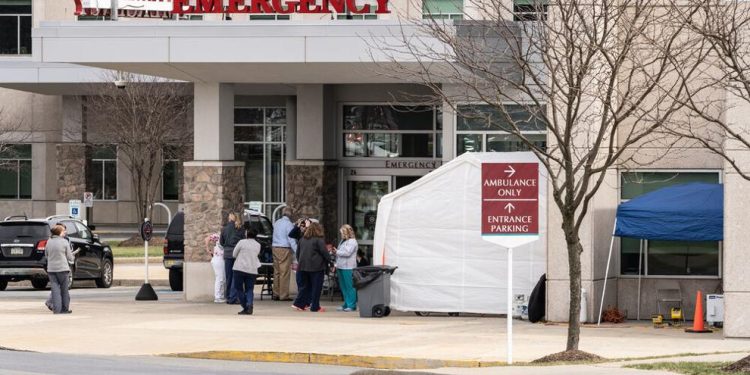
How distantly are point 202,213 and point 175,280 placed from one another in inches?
204

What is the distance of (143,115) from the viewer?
5150 cm

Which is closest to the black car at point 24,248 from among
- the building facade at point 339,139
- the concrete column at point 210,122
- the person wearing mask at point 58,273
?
the concrete column at point 210,122

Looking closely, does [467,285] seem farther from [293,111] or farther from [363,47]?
[293,111]

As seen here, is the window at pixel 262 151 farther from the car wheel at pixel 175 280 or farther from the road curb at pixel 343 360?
the road curb at pixel 343 360

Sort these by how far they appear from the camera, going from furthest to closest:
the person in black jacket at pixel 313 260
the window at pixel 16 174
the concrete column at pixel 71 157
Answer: the window at pixel 16 174 → the concrete column at pixel 71 157 → the person in black jacket at pixel 313 260

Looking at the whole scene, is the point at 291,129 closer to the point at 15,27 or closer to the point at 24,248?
the point at 24,248

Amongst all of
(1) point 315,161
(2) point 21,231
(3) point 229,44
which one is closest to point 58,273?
(3) point 229,44

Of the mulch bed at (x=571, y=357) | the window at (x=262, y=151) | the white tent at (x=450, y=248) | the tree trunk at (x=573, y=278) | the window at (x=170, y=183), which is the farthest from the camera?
the window at (x=170, y=183)

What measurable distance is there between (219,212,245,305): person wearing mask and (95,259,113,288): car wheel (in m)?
8.03

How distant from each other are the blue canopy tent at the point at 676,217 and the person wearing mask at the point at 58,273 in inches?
384

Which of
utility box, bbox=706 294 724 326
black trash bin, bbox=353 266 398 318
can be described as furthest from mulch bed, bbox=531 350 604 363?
black trash bin, bbox=353 266 398 318

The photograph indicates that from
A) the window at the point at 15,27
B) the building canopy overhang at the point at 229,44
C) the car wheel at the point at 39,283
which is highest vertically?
the window at the point at 15,27

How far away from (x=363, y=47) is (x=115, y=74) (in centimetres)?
2642

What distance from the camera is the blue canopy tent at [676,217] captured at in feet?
78.4
